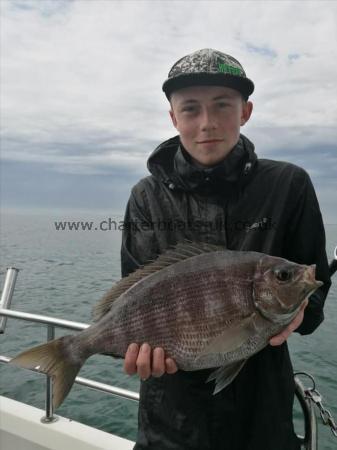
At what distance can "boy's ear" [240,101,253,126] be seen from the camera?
98.2 inches

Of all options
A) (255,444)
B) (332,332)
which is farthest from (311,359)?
(255,444)

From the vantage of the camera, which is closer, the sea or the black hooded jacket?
the black hooded jacket

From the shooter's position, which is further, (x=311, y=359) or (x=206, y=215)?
(x=311, y=359)

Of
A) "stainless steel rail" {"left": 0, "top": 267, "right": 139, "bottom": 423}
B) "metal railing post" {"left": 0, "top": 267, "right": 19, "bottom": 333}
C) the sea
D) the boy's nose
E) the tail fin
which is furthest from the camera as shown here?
the sea

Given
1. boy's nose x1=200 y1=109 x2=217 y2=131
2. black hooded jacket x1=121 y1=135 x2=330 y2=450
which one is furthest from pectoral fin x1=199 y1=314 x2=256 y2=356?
boy's nose x1=200 y1=109 x2=217 y2=131

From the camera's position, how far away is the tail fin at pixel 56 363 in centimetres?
217

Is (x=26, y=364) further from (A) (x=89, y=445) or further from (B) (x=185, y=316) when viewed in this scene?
(A) (x=89, y=445)

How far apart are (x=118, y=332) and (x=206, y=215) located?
0.81 metres

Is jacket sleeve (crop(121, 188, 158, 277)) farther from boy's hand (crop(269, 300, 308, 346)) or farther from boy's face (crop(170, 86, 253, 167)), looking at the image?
boy's hand (crop(269, 300, 308, 346))

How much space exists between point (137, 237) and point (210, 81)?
1008 mm

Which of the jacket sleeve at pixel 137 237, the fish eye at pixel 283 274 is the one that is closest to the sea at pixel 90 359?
the jacket sleeve at pixel 137 237

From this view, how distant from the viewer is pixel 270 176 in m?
2.31

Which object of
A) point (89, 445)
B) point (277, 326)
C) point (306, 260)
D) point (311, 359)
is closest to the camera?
point (277, 326)

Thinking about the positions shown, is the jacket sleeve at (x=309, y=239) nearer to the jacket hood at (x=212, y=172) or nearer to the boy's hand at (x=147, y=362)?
the jacket hood at (x=212, y=172)
